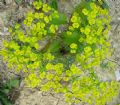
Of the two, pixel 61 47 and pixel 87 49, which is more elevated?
pixel 87 49

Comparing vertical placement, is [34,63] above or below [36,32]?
below

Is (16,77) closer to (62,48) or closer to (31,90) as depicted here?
(31,90)

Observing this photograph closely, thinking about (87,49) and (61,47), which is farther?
(61,47)

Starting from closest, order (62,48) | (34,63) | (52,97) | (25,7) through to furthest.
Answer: (34,63) < (62,48) < (25,7) < (52,97)

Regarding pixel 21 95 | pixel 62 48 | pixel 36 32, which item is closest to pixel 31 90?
pixel 21 95

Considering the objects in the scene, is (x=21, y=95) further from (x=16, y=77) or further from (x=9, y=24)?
(x=9, y=24)

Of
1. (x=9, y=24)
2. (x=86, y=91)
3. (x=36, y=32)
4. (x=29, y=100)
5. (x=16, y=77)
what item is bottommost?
(x=29, y=100)

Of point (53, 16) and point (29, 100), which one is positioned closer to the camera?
point (53, 16)

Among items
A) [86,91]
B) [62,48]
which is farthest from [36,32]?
[86,91]

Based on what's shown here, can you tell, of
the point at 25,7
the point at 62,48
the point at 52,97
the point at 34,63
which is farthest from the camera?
the point at 52,97
